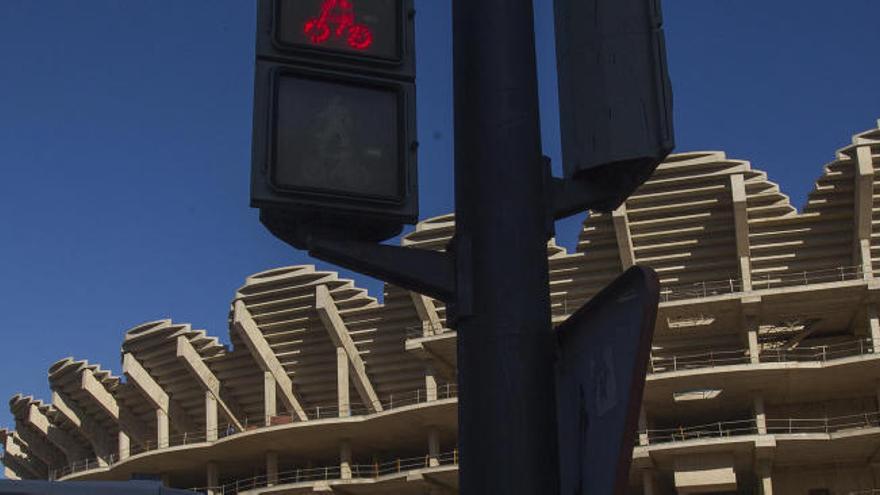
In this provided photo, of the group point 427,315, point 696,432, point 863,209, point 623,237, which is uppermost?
point 863,209

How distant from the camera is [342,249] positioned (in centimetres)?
313

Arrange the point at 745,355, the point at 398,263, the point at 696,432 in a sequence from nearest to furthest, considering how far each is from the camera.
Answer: the point at 398,263
the point at 696,432
the point at 745,355

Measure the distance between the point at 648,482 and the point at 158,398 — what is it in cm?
2631

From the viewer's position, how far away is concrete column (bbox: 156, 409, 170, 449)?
57.0 m

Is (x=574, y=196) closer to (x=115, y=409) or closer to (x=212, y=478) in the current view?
(x=212, y=478)

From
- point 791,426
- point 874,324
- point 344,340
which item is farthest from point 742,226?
point 344,340

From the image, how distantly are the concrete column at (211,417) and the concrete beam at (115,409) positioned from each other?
6.68 metres

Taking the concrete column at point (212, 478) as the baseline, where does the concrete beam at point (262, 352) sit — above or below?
above

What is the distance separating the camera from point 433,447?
49719 millimetres

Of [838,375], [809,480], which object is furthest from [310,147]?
[809,480]

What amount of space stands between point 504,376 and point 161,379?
188ft

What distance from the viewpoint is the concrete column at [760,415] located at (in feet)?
142

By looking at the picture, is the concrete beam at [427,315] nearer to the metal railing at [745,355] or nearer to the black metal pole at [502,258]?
the metal railing at [745,355]

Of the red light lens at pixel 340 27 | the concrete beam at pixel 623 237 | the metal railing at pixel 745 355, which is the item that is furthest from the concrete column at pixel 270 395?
the red light lens at pixel 340 27
